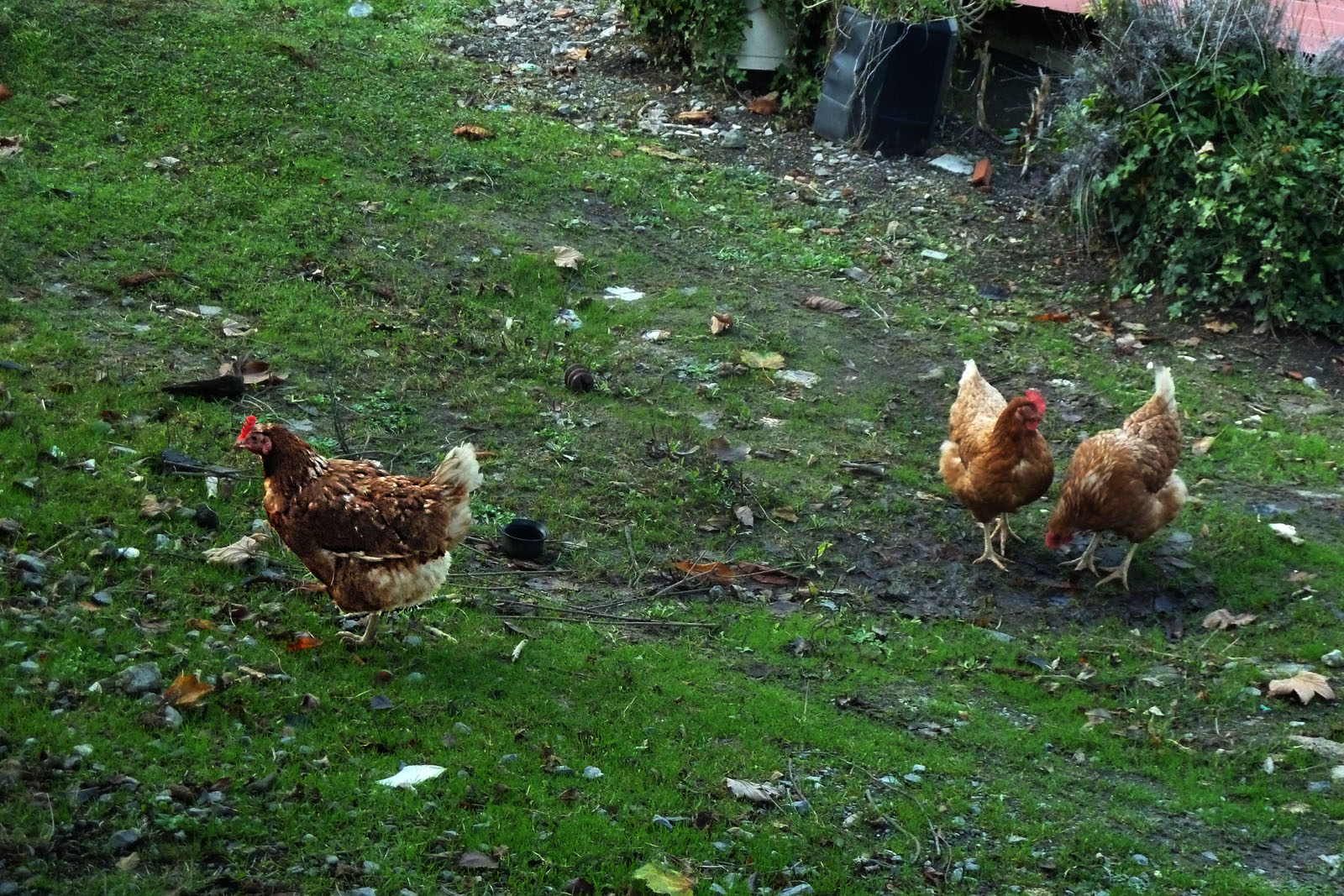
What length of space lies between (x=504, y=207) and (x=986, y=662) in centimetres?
633

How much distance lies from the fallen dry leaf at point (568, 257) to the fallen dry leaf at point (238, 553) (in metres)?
4.58

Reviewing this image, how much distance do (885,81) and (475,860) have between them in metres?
10.1

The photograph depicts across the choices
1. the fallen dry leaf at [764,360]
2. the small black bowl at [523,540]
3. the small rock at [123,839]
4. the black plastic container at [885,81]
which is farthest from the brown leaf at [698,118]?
the small rock at [123,839]

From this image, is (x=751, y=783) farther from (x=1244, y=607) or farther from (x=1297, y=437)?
(x=1297, y=437)

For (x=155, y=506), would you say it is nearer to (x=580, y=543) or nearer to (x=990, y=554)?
(x=580, y=543)

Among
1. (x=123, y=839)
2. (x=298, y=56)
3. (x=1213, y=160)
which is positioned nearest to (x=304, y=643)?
(x=123, y=839)

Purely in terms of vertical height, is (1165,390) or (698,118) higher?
(698,118)

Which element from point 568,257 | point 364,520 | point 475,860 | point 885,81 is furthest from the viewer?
point 885,81

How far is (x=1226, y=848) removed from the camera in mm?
5156

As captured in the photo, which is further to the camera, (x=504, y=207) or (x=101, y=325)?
(x=504, y=207)

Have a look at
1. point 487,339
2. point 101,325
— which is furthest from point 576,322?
point 101,325

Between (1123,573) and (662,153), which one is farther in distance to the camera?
(662,153)

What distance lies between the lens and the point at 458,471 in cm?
579

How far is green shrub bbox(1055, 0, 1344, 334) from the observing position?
988 cm
